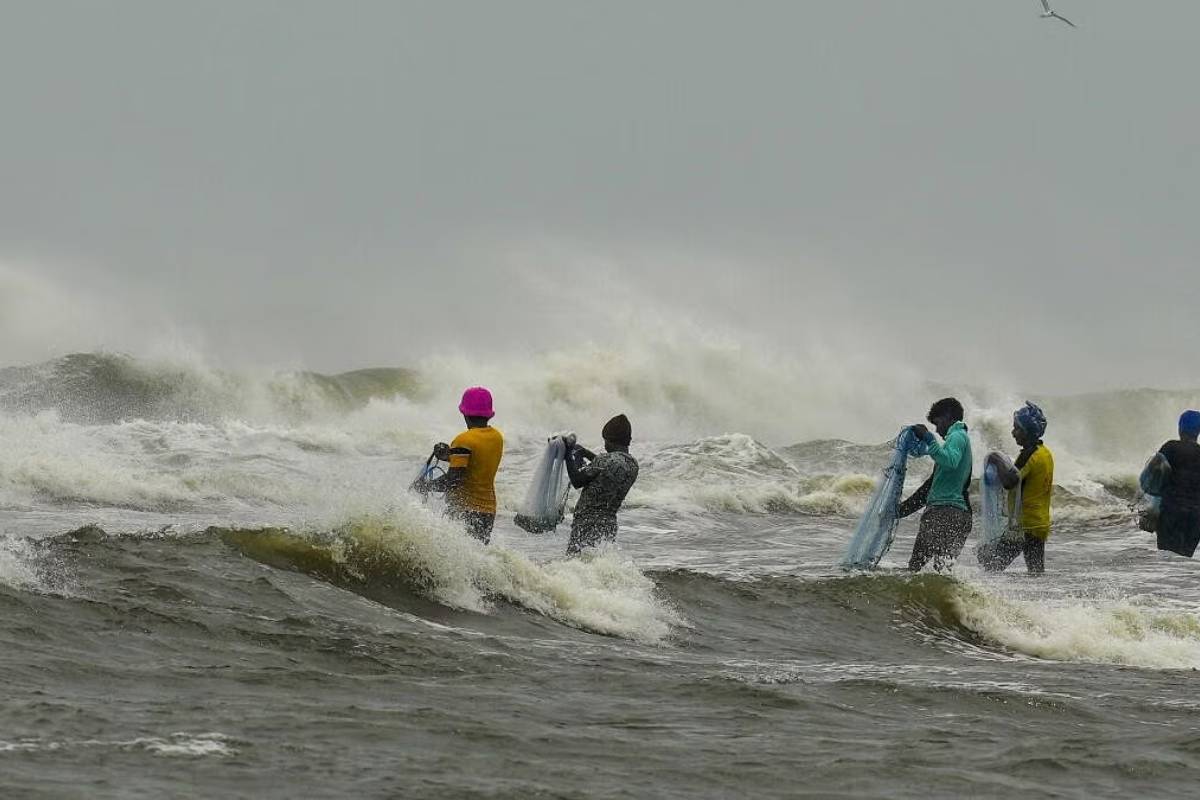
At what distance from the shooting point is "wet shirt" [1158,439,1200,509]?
13047mm

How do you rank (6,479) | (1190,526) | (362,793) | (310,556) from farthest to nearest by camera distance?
(6,479) < (1190,526) < (310,556) < (362,793)

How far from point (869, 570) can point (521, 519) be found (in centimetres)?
295

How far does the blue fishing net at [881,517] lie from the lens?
11766mm

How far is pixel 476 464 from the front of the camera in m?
10.1

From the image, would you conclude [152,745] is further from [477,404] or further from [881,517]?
[881,517]

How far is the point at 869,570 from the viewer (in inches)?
484

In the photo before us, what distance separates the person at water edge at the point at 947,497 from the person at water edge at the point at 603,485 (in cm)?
200

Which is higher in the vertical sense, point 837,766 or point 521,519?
point 521,519

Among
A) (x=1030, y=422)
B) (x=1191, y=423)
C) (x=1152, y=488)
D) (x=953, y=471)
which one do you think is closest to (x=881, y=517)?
(x=953, y=471)

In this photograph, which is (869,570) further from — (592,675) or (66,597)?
(66,597)

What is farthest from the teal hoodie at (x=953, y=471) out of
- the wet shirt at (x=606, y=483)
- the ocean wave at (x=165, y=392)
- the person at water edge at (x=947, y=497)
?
the ocean wave at (x=165, y=392)

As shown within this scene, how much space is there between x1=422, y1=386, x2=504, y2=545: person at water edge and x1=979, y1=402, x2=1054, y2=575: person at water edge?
13.2 feet

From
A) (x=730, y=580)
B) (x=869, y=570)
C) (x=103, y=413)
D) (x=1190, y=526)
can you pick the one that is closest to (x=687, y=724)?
(x=730, y=580)

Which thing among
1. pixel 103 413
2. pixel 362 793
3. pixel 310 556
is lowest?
pixel 362 793
